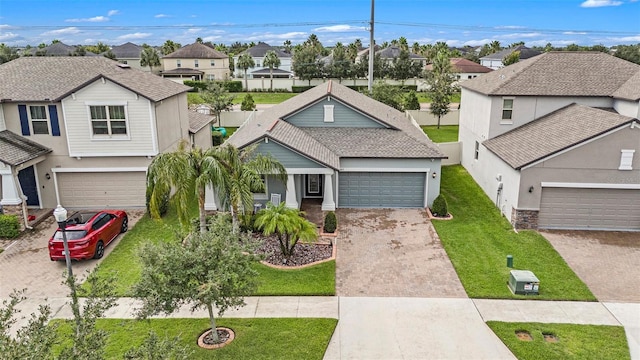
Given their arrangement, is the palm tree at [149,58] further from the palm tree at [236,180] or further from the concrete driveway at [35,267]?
the palm tree at [236,180]

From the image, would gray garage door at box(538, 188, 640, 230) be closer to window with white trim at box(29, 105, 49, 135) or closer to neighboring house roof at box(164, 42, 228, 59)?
window with white trim at box(29, 105, 49, 135)

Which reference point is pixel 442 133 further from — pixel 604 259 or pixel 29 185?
pixel 29 185

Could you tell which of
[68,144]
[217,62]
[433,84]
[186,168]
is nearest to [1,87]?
[68,144]

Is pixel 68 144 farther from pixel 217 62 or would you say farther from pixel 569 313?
pixel 217 62

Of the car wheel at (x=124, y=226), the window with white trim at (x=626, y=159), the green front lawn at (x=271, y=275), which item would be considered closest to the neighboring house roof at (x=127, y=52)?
the car wheel at (x=124, y=226)

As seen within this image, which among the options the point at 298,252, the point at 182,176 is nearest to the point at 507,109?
the point at 298,252

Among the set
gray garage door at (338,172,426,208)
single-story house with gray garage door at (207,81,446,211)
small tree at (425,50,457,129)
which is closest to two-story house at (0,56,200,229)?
single-story house with gray garage door at (207,81,446,211)

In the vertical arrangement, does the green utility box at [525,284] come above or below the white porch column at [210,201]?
below

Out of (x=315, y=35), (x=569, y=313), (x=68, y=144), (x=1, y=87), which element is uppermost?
(x=315, y=35)
